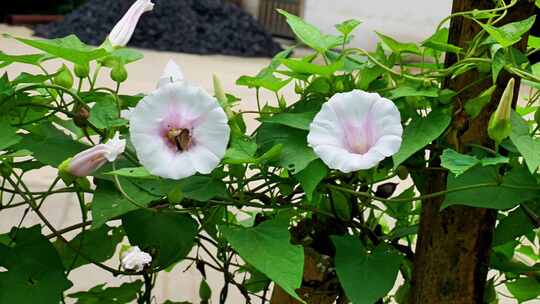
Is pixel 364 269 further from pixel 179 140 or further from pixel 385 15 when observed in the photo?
pixel 385 15

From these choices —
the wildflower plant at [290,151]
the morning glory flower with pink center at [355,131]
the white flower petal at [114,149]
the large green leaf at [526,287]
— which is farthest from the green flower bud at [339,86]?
the large green leaf at [526,287]

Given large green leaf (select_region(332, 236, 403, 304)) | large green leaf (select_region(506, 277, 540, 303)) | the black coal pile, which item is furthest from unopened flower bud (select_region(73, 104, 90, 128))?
the black coal pile

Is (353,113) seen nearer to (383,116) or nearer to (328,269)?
(383,116)

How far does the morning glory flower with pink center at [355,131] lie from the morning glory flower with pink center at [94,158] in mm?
129

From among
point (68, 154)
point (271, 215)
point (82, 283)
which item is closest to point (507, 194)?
point (271, 215)

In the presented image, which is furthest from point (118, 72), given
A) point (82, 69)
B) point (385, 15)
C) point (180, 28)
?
point (385, 15)

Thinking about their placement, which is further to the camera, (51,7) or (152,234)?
(51,7)

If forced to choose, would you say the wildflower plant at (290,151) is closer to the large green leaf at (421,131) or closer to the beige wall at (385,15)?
the large green leaf at (421,131)

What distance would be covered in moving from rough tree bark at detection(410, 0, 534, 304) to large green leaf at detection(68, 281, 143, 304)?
29 cm

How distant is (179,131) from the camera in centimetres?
60

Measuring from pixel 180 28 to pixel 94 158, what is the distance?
236 inches

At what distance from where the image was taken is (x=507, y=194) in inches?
27.8

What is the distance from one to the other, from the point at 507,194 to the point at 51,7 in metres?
7.28

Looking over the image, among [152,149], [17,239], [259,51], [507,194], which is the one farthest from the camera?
[259,51]
